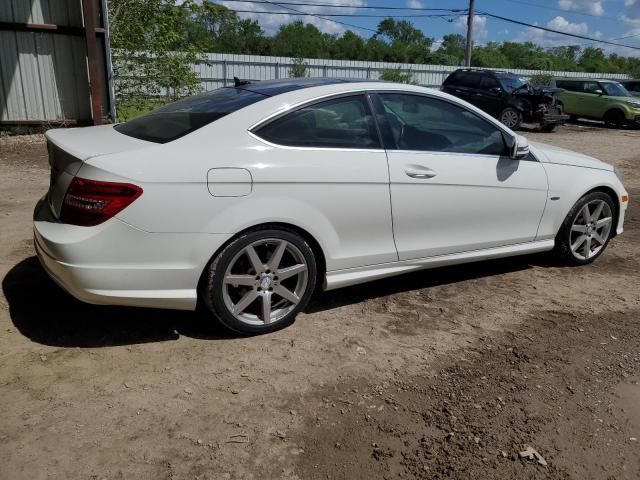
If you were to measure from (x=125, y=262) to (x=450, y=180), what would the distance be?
229 centimetres

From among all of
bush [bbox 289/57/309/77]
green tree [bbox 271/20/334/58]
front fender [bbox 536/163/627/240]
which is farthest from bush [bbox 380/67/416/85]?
green tree [bbox 271/20/334/58]

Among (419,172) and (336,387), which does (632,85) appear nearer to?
(419,172)

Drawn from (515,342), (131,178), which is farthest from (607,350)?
(131,178)

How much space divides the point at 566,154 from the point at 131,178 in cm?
374

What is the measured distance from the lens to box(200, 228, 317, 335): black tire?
333 cm

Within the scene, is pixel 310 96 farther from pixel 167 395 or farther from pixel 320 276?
pixel 167 395

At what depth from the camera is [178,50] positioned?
12953 millimetres

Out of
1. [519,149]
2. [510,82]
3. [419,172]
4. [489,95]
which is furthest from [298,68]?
[419,172]

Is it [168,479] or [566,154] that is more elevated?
[566,154]

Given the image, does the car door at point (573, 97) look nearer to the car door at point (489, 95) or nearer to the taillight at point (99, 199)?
the car door at point (489, 95)

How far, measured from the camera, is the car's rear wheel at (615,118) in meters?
20.8

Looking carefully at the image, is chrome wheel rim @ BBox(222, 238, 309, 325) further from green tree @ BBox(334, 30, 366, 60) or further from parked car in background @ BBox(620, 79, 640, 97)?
green tree @ BBox(334, 30, 366, 60)

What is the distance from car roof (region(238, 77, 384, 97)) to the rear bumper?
1166 mm

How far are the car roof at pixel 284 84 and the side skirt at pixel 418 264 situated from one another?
49.7 inches
